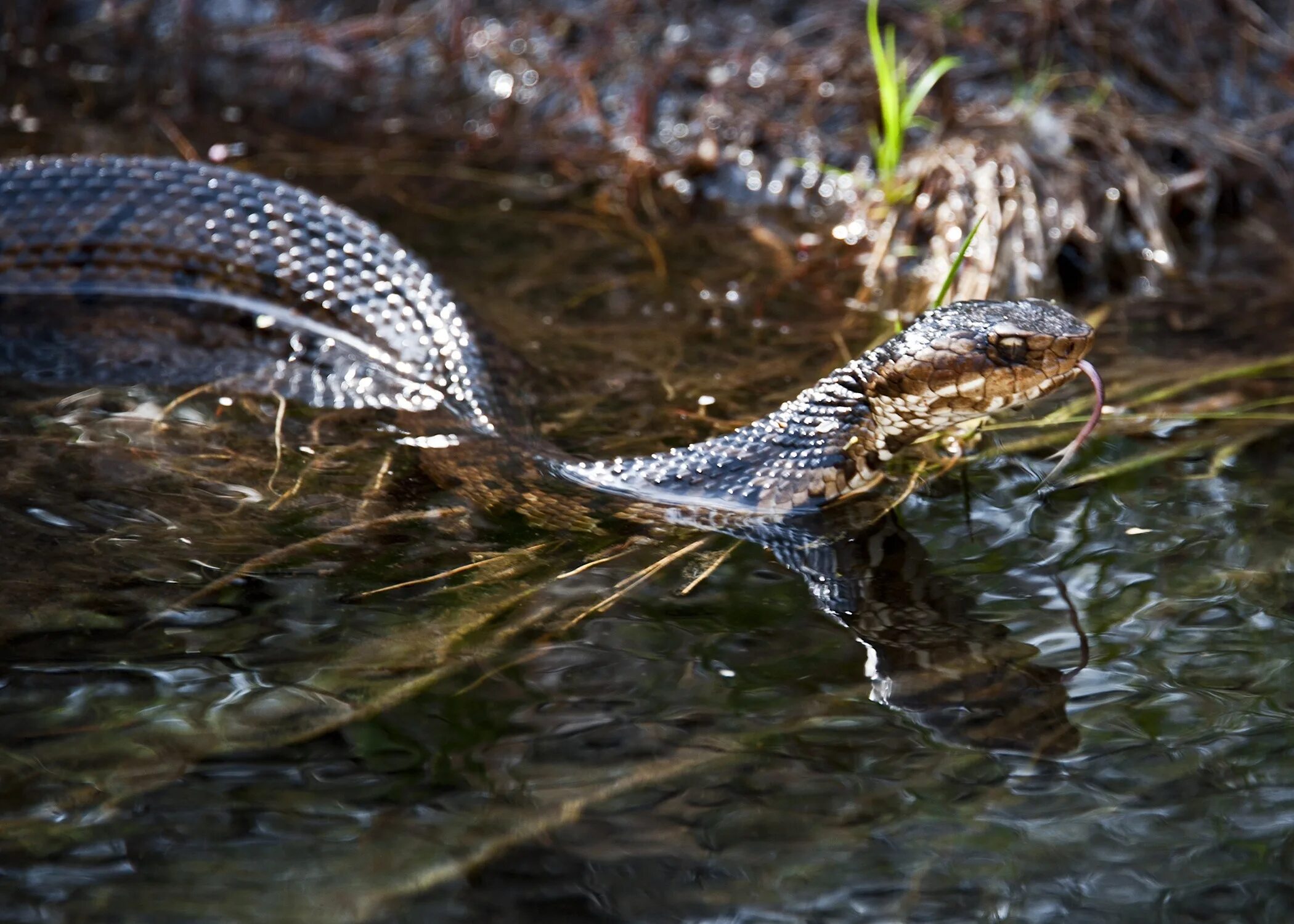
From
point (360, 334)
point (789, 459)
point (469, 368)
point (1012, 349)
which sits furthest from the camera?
point (360, 334)

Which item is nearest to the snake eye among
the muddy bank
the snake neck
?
the snake neck

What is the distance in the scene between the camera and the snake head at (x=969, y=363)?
10.4 ft

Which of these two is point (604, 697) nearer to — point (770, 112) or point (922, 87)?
point (922, 87)

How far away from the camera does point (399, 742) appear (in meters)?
2.35

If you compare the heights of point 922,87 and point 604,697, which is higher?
point 922,87

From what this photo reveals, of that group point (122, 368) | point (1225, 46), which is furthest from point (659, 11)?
point (122, 368)

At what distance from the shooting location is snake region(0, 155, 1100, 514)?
324 cm

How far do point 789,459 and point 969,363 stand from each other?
50 cm

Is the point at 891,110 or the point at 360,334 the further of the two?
the point at 891,110

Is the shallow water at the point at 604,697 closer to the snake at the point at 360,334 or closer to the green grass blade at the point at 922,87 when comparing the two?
the snake at the point at 360,334

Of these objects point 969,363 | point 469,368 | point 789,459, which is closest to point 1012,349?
point 969,363

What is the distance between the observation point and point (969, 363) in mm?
3186

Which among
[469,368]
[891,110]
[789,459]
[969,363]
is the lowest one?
[789,459]

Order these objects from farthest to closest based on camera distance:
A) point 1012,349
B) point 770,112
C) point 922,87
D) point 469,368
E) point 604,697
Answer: point 770,112 → point 922,87 → point 469,368 → point 1012,349 → point 604,697
